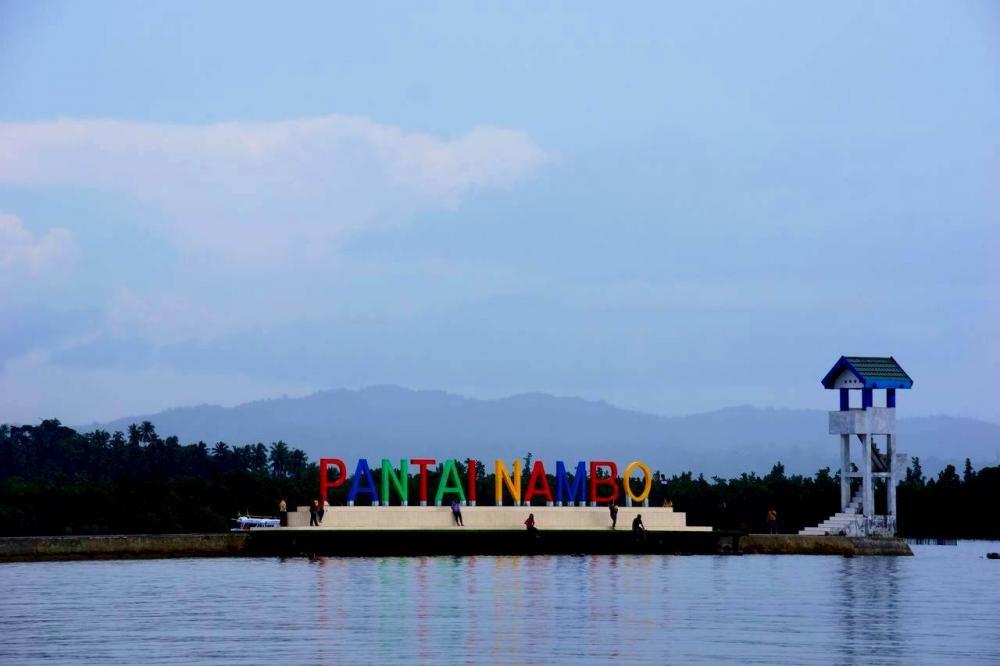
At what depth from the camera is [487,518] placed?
250 feet

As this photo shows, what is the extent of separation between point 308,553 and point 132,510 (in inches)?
1317

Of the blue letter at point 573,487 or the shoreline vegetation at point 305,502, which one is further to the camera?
the shoreline vegetation at point 305,502

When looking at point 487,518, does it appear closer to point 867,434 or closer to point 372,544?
point 372,544

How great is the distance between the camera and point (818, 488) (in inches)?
4673

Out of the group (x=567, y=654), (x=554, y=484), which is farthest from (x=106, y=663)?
(x=554, y=484)

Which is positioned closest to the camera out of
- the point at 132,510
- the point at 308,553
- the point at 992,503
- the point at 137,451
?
the point at 308,553

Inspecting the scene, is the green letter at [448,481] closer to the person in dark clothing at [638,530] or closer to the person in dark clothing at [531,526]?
the person in dark clothing at [531,526]

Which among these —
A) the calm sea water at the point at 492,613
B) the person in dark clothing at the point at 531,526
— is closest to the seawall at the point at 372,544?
the person in dark clothing at the point at 531,526

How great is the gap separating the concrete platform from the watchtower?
7806 millimetres

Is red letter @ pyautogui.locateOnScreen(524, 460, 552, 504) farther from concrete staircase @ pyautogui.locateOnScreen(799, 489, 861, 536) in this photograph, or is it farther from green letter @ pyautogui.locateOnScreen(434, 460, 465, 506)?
concrete staircase @ pyautogui.locateOnScreen(799, 489, 861, 536)

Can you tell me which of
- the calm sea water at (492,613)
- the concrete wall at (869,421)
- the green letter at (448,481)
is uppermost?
the concrete wall at (869,421)

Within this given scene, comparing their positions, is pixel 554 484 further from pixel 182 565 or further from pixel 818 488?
pixel 818 488

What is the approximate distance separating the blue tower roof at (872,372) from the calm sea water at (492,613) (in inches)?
660

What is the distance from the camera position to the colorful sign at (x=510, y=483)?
75.5 metres
